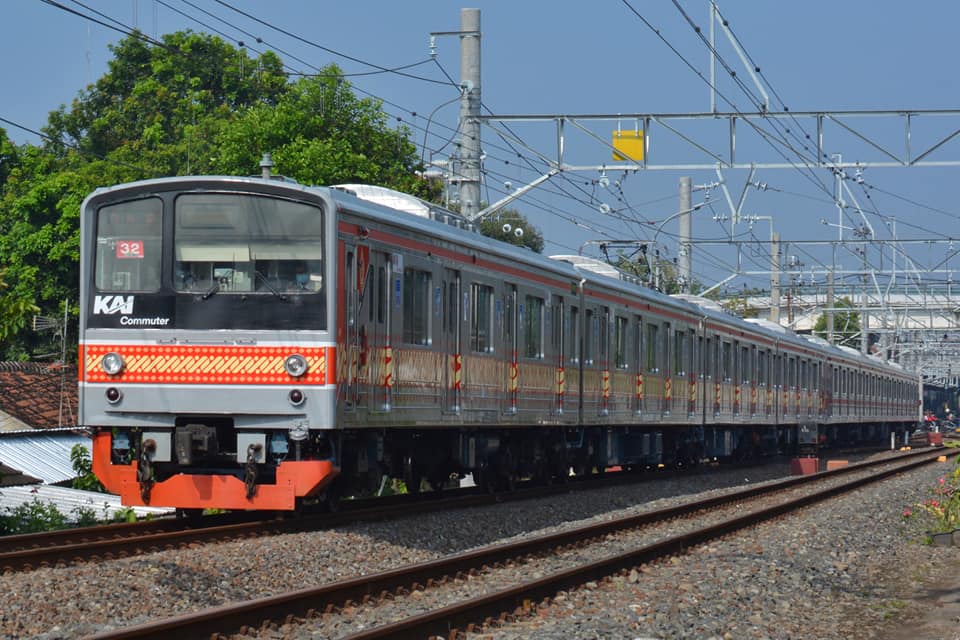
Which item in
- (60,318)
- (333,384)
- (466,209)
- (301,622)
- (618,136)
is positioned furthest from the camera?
(60,318)

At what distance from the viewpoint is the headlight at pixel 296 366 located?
12.5 meters

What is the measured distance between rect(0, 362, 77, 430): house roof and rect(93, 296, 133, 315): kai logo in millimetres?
21481

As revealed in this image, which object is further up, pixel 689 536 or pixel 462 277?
pixel 462 277

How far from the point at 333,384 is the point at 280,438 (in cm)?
70

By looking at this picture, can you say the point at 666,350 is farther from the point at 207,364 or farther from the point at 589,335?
the point at 207,364

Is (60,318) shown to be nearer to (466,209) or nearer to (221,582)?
(466,209)

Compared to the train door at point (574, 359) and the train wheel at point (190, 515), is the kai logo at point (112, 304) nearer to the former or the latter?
the train wheel at point (190, 515)

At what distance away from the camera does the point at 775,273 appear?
44.5 metres

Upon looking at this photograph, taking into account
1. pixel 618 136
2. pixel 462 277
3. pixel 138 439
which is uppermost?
pixel 618 136

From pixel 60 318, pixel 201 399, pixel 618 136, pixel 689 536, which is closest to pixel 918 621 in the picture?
pixel 689 536

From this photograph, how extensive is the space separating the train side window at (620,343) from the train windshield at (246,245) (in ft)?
34.7

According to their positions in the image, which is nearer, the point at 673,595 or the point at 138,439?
the point at 673,595

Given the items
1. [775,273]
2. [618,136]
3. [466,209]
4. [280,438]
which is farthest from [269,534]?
[775,273]

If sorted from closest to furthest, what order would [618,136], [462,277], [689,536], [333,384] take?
1. [333,384]
2. [689,536]
3. [462,277]
4. [618,136]
